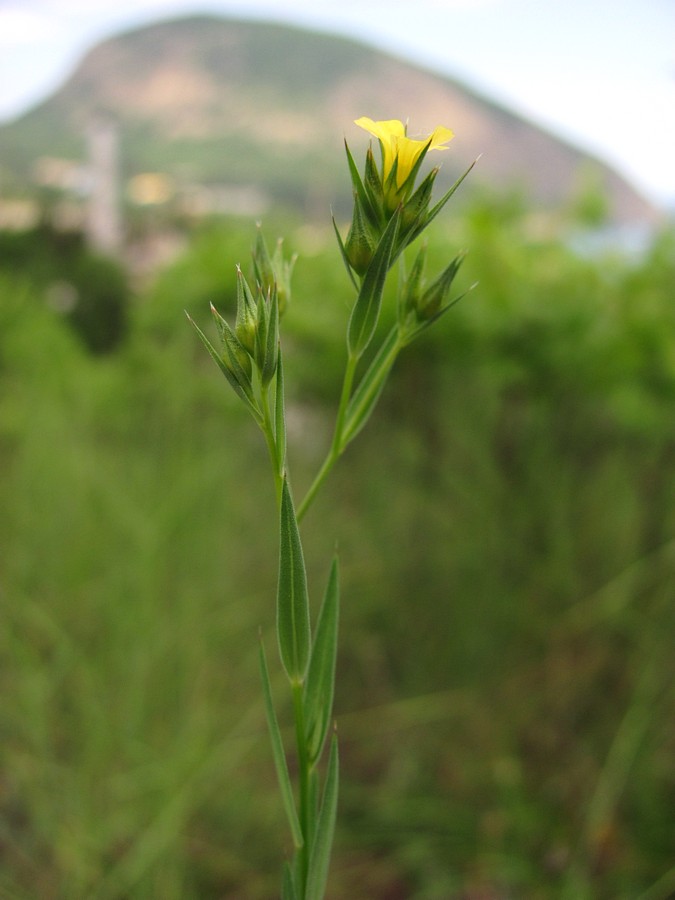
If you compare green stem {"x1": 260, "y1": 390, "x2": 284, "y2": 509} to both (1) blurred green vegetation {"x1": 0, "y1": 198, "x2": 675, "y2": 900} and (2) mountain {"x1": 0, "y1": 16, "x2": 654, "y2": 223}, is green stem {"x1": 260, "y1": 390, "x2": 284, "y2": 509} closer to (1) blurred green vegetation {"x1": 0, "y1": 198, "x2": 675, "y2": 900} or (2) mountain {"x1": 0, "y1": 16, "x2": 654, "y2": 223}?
(1) blurred green vegetation {"x1": 0, "y1": 198, "x2": 675, "y2": 900}

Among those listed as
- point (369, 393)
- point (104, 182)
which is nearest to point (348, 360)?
point (369, 393)

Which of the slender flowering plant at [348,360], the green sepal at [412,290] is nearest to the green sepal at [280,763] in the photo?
the slender flowering plant at [348,360]

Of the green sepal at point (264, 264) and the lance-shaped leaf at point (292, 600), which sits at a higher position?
the green sepal at point (264, 264)

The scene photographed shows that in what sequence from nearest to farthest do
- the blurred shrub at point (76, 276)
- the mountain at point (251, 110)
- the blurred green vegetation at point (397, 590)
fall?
the blurred green vegetation at point (397, 590), the blurred shrub at point (76, 276), the mountain at point (251, 110)

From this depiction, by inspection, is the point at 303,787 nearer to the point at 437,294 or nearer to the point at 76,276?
the point at 437,294

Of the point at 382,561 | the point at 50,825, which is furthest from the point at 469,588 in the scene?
the point at 50,825

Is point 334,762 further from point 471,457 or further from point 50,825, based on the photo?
point 471,457

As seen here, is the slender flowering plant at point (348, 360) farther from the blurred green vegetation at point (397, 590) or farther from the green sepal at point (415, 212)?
the blurred green vegetation at point (397, 590)

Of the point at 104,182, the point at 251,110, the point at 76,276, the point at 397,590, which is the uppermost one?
the point at 251,110
